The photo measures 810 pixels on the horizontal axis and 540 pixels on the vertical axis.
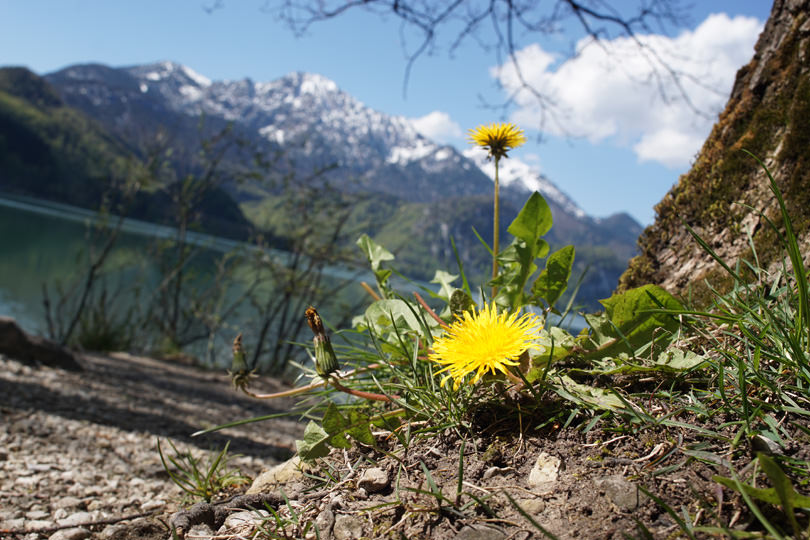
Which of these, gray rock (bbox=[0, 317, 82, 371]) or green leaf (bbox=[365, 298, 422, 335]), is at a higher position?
green leaf (bbox=[365, 298, 422, 335])

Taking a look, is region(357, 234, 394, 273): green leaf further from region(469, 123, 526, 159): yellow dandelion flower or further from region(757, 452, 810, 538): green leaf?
region(757, 452, 810, 538): green leaf

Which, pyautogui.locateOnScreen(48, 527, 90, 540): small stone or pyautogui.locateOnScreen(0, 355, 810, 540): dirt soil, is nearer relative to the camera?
pyautogui.locateOnScreen(0, 355, 810, 540): dirt soil

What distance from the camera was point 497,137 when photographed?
1.71 m

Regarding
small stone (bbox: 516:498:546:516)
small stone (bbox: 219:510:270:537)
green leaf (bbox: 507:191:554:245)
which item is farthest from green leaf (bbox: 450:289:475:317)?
small stone (bbox: 219:510:270:537)

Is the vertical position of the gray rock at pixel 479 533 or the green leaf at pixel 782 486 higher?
the green leaf at pixel 782 486

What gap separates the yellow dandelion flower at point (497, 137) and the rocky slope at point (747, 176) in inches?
25.4

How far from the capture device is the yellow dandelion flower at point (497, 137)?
5.56ft

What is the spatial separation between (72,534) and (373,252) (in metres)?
1.45

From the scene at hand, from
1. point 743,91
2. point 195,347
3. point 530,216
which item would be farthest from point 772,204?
point 195,347

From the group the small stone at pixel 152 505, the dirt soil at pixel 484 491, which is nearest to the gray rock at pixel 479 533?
the dirt soil at pixel 484 491

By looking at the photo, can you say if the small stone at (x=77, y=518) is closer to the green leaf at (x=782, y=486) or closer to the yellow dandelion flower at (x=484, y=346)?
the yellow dandelion flower at (x=484, y=346)

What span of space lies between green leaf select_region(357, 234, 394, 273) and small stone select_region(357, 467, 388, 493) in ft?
3.24

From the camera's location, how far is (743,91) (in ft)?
7.66

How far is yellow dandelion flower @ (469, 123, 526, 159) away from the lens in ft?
5.56
